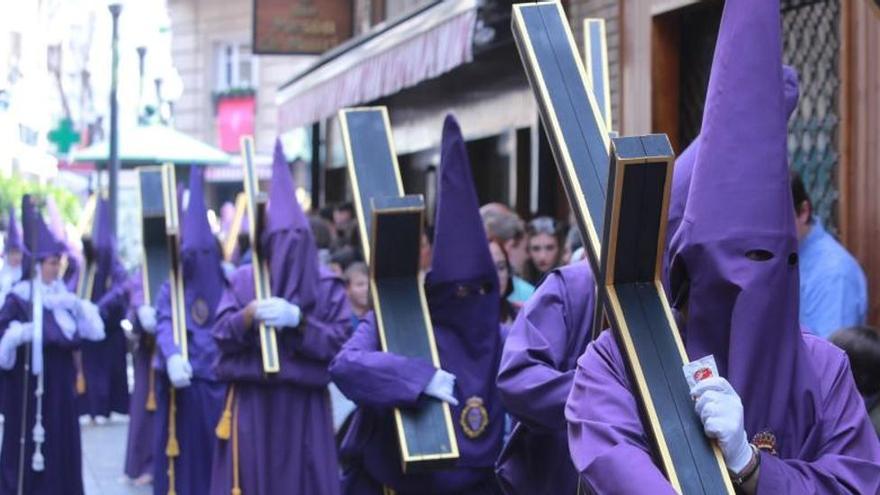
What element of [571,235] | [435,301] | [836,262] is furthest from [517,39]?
[571,235]

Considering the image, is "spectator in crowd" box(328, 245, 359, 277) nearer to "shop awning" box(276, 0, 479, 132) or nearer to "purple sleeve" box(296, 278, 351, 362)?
"shop awning" box(276, 0, 479, 132)

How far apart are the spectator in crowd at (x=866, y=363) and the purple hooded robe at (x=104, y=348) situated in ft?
35.4

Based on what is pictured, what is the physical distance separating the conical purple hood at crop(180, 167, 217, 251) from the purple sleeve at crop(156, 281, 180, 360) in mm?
331

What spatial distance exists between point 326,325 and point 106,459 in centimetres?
635

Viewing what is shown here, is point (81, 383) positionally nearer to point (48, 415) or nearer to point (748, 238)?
point (48, 415)

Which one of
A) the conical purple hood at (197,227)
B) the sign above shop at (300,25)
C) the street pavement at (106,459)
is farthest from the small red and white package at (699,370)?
the sign above shop at (300,25)

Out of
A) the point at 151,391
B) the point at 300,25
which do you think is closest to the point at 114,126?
the point at 300,25

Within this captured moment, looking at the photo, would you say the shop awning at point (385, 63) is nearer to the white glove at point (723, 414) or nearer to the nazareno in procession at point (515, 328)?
the nazareno in procession at point (515, 328)

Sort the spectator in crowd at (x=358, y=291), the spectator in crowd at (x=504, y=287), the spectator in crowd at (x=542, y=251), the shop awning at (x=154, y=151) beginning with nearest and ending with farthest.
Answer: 1. the spectator in crowd at (x=504, y=287)
2. the spectator in crowd at (x=542, y=251)
3. the spectator in crowd at (x=358, y=291)
4. the shop awning at (x=154, y=151)

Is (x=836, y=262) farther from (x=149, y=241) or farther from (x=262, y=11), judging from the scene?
(x=262, y=11)

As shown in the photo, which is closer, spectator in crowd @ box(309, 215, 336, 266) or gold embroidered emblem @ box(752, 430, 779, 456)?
gold embroidered emblem @ box(752, 430, 779, 456)

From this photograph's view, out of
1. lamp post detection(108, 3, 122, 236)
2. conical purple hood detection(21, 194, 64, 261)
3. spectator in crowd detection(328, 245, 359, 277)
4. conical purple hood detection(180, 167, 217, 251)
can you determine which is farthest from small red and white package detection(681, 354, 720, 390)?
lamp post detection(108, 3, 122, 236)

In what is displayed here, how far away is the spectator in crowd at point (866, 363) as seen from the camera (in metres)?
5.13

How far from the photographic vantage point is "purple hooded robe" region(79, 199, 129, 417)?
1552 centimetres
